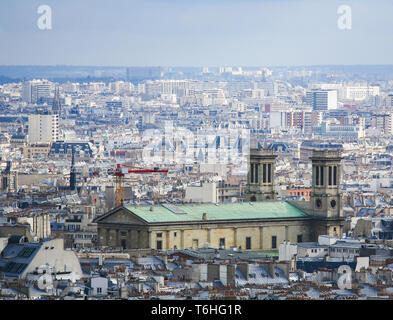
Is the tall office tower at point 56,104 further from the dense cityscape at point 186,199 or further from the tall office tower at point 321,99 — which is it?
the tall office tower at point 321,99

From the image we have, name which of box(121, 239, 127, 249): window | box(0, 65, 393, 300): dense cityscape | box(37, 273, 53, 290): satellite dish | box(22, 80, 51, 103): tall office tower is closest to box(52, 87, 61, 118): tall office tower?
box(0, 65, 393, 300): dense cityscape

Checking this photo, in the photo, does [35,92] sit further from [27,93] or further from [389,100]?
[389,100]

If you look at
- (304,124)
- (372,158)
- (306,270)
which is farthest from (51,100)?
(306,270)

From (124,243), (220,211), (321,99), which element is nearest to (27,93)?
(321,99)

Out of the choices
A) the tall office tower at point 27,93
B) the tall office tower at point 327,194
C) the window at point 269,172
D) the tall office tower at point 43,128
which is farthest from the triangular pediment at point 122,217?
the tall office tower at point 27,93
